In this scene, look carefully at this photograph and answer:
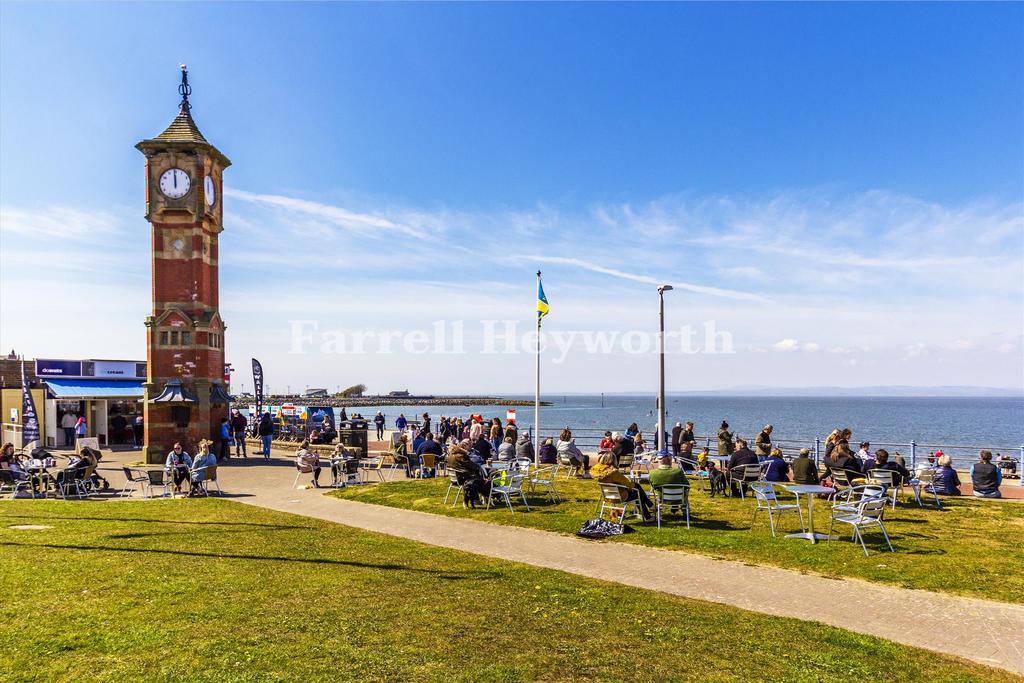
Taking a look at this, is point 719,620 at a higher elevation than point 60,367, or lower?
lower

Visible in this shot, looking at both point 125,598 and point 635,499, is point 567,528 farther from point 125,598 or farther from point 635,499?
point 125,598

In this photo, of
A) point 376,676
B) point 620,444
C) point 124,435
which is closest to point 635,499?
point 620,444

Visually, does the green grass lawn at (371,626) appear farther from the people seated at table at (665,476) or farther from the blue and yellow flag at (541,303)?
the blue and yellow flag at (541,303)

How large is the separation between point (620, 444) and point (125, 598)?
13263 mm

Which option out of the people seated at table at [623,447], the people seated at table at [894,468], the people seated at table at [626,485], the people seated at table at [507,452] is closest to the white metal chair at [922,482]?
the people seated at table at [894,468]

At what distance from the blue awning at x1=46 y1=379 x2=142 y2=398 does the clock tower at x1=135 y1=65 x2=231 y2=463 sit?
626 cm

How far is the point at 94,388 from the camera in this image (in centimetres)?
3053

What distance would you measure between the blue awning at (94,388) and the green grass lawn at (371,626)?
22827 millimetres

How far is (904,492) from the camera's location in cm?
1538

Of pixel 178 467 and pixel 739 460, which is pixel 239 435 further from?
pixel 739 460

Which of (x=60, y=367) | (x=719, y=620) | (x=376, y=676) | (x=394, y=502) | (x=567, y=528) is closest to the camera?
(x=376, y=676)

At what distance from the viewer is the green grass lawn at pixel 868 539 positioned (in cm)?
861

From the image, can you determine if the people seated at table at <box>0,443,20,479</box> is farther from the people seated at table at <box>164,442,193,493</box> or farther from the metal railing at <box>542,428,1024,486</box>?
the metal railing at <box>542,428,1024,486</box>

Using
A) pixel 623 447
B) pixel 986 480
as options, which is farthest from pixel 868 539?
pixel 623 447
